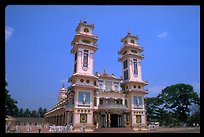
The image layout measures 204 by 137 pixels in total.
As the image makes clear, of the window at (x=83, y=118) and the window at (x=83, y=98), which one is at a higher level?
the window at (x=83, y=98)

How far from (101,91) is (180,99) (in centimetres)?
Answer: 2202

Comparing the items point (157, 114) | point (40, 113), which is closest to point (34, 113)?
point (40, 113)

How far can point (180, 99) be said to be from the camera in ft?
139

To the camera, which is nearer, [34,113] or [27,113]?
[27,113]

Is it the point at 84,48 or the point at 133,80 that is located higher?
the point at 84,48

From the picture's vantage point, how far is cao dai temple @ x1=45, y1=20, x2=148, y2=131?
2534cm

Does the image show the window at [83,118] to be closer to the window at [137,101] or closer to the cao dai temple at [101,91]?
the cao dai temple at [101,91]

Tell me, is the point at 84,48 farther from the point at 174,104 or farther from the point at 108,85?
the point at 174,104

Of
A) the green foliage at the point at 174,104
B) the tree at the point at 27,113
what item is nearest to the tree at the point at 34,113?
the tree at the point at 27,113

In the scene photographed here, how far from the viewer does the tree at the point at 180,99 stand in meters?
41.3

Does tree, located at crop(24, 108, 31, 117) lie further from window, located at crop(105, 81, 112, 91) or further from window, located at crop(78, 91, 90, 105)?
window, located at crop(78, 91, 90, 105)

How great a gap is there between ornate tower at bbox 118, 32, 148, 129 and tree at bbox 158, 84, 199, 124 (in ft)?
47.6
